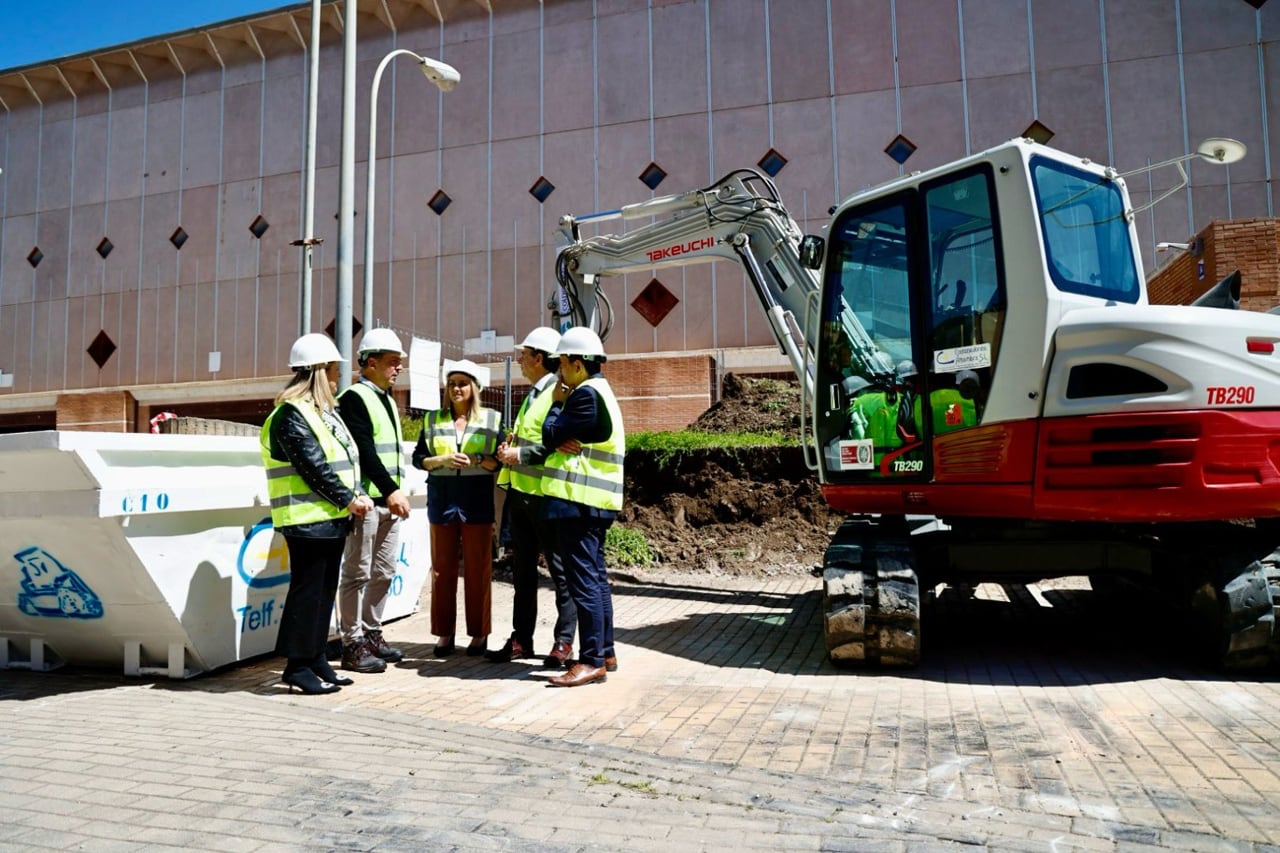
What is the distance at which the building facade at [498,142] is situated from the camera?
1853cm

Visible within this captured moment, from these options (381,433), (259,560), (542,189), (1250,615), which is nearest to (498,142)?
(542,189)

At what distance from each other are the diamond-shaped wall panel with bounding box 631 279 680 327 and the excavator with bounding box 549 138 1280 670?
1326 cm

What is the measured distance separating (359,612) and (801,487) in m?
7.04

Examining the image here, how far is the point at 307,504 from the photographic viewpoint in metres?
5.42

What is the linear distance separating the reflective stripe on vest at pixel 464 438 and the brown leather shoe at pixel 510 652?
1155mm

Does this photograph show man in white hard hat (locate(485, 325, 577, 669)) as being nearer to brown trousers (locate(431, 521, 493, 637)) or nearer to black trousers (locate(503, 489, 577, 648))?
black trousers (locate(503, 489, 577, 648))

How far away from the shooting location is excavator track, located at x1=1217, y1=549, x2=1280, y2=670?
5.81m

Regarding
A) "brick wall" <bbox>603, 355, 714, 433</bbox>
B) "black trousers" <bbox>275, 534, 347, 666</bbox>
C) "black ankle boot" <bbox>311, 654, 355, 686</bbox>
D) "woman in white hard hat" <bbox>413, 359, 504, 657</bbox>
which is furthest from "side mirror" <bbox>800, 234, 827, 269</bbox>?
"brick wall" <bbox>603, 355, 714, 433</bbox>

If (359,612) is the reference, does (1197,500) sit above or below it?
above

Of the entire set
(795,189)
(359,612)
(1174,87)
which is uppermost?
(1174,87)

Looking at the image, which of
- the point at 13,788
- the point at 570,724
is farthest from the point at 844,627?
the point at 13,788

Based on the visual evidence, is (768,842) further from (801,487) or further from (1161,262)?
(1161,262)

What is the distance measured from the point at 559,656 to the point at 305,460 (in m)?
2.03

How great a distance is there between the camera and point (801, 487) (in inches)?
476
